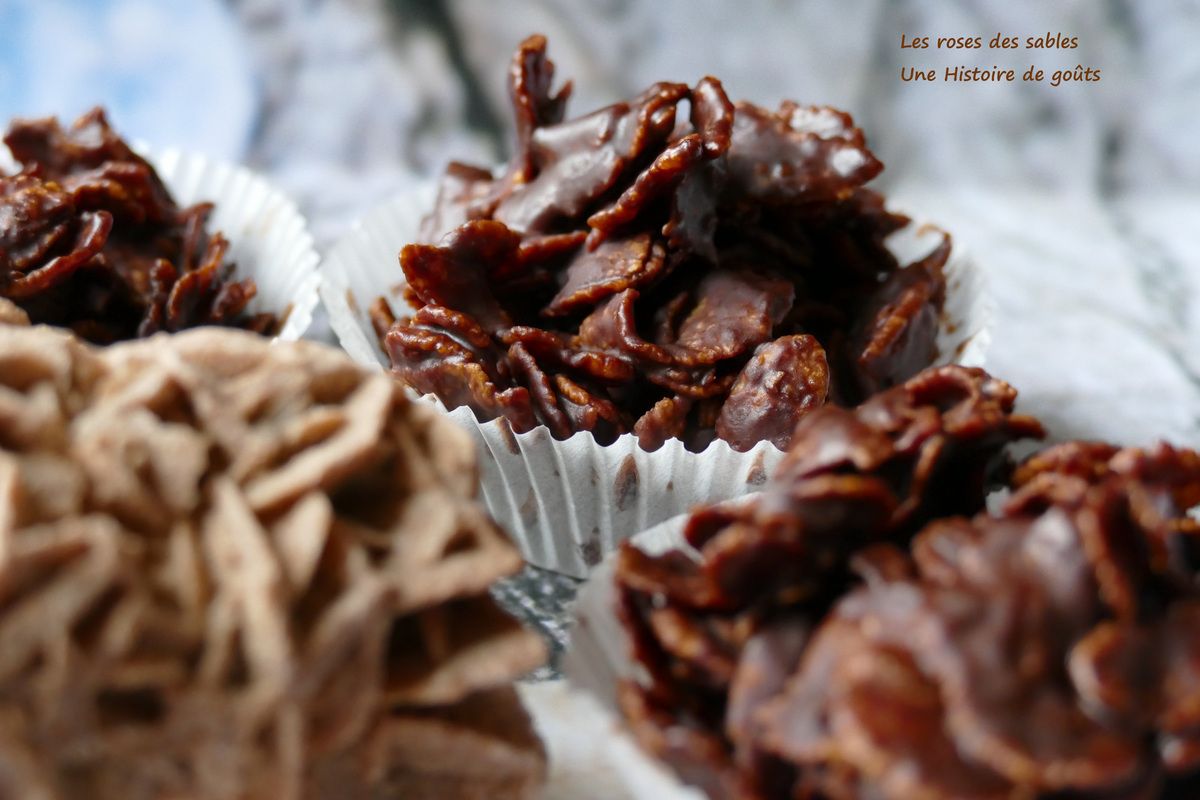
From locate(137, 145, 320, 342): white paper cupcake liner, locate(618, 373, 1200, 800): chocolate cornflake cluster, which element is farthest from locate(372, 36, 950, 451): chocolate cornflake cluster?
locate(618, 373, 1200, 800): chocolate cornflake cluster

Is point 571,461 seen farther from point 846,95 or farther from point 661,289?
point 846,95

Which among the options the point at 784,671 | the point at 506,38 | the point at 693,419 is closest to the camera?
the point at 784,671

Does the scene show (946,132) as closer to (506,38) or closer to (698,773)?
(506,38)

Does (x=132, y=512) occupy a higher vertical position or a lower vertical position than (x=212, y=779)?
higher

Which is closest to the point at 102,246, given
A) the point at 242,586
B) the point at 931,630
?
the point at 242,586

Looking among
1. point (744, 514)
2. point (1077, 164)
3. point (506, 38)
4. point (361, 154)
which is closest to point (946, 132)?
point (1077, 164)

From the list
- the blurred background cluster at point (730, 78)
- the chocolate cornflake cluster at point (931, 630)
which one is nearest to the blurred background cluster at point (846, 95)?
the blurred background cluster at point (730, 78)

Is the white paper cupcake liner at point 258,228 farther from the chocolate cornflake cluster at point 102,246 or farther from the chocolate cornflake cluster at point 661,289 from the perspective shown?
the chocolate cornflake cluster at point 661,289
